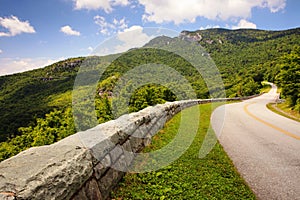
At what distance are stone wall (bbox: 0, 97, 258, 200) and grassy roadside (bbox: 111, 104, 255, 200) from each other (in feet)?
1.23

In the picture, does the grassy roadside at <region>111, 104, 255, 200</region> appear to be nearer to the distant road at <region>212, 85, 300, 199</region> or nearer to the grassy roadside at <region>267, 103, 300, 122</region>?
the distant road at <region>212, 85, 300, 199</region>

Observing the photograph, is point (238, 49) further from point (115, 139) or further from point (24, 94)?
point (115, 139)

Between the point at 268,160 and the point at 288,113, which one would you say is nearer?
the point at 268,160

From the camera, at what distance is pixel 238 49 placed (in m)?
170

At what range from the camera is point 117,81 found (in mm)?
31453

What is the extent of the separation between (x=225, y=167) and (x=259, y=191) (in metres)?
1.33

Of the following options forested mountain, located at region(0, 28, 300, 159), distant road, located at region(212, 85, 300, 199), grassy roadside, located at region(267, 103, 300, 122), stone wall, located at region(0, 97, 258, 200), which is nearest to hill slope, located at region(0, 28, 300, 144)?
forested mountain, located at region(0, 28, 300, 159)

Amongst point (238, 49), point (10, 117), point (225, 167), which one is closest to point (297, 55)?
point (225, 167)

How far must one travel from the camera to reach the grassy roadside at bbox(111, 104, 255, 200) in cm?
406

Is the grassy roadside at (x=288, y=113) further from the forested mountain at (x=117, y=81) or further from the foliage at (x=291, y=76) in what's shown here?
the foliage at (x=291, y=76)

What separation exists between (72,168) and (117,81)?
2922 cm

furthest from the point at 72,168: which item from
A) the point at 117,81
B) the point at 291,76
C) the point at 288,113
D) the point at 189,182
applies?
the point at 117,81

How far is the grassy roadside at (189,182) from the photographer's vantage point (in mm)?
4062

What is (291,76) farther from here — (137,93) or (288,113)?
(137,93)
